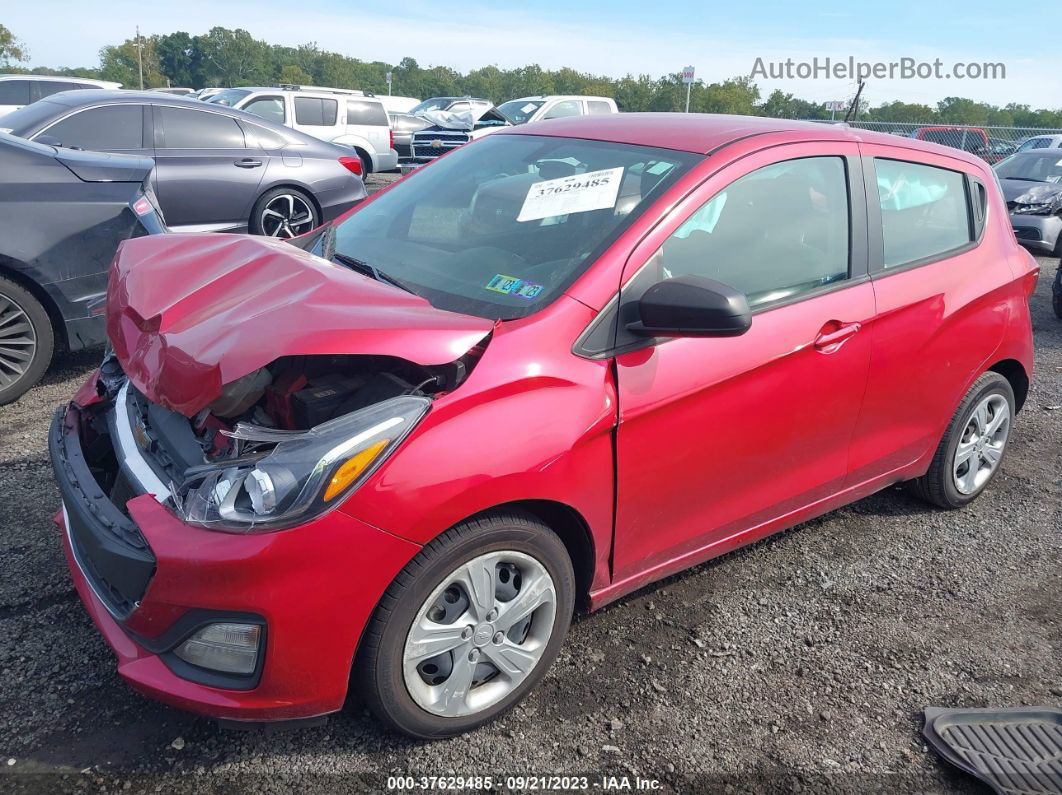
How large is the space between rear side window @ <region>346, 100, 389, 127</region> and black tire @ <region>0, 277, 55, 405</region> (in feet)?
41.4

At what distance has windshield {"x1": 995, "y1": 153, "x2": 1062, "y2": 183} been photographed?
11273 millimetres

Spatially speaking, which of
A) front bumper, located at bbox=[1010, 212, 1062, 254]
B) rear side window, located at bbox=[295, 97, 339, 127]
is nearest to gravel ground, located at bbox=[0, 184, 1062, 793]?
front bumper, located at bbox=[1010, 212, 1062, 254]

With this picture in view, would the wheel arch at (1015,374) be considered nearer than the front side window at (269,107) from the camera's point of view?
Yes

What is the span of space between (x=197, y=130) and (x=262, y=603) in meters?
6.58

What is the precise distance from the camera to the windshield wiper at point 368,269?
2.74 metres

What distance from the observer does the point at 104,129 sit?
715 cm

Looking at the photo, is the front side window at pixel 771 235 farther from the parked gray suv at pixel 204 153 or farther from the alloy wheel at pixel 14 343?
the parked gray suv at pixel 204 153

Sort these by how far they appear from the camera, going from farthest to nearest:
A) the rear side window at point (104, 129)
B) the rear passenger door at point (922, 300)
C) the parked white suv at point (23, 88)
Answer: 1. the parked white suv at point (23, 88)
2. the rear side window at point (104, 129)
3. the rear passenger door at point (922, 300)

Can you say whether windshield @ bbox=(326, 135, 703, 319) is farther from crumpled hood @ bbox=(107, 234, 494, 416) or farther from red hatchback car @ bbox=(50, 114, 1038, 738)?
crumpled hood @ bbox=(107, 234, 494, 416)

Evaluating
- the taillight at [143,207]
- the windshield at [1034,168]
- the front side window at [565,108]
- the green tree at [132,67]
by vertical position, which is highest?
the green tree at [132,67]

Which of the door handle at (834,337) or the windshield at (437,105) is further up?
the windshield at (437,105)

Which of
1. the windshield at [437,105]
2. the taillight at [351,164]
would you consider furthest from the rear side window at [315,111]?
the windshield at [437,105]

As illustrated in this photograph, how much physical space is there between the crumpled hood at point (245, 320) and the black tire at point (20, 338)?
7.14 feet

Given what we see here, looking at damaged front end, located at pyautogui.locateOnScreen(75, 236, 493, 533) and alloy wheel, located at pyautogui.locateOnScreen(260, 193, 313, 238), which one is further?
alloy wheel, located at pyautogui.locateOnScreen(260, 193, 313, 238)
